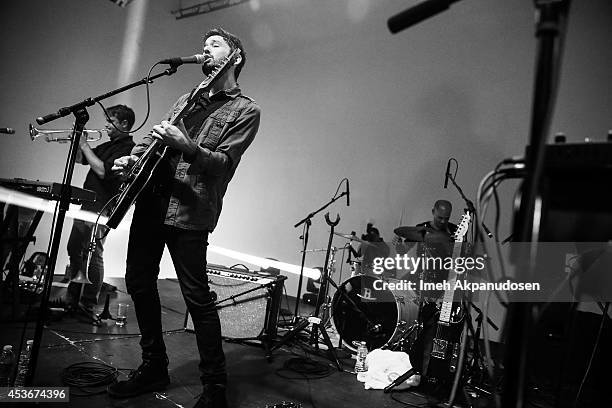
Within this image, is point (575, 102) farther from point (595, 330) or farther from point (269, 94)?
point (269, 94)

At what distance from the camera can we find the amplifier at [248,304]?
3648mm

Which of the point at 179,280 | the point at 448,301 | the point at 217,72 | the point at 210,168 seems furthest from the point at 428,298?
the point at 217,72

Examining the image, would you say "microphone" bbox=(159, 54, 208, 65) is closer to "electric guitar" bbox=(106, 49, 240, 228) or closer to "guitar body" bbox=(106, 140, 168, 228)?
"electric guitar" bbox=(106, 49, 240, 228)

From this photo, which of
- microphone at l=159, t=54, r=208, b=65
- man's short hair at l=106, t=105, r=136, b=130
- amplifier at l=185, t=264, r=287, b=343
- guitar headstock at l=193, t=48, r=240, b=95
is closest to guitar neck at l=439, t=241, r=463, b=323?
amplifier at l=185, t=264, r=287, b=343

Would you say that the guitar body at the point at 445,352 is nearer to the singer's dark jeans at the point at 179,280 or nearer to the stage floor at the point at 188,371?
the stage floor at the point at 188,371

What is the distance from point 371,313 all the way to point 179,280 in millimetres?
2267

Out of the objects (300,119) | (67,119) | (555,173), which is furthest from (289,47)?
(555,173)

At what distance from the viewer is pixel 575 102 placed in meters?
4.96

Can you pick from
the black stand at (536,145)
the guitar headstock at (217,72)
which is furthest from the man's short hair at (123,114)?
the black stand at (536,145)

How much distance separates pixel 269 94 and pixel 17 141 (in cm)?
364

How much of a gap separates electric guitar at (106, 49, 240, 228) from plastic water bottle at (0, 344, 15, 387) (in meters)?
0.75

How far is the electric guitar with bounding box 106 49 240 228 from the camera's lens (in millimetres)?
2080

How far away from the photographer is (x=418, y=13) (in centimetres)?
96

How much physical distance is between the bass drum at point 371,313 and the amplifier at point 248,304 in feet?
2.24
